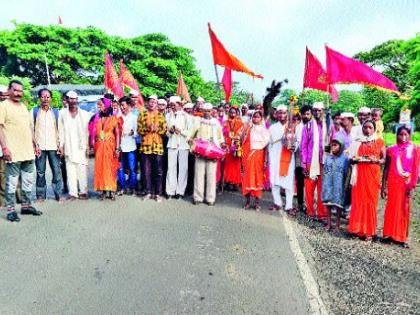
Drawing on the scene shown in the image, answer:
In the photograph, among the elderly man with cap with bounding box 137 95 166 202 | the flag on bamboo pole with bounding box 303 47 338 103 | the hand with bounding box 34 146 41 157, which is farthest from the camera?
the flag on bamboo pole with bounding box 303 47 338 103

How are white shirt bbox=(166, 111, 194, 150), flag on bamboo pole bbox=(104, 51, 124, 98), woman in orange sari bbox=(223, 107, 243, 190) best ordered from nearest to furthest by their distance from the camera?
white shirt bbox=(166, 111, 194, 150), woman in orange sari bbox=(223, 107, 243, 190), flag on bamboo pole bbox=(104, 51, 124, 98)

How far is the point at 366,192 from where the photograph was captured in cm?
596

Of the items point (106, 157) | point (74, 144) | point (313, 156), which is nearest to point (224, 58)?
point (313, 156)

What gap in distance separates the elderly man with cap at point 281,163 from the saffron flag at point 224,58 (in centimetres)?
159

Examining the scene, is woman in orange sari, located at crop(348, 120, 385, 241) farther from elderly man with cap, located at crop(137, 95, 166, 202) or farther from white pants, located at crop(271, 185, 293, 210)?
elderly man with cap, located at crop(137, 95, 166, 202)

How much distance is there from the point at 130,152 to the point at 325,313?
202 inches

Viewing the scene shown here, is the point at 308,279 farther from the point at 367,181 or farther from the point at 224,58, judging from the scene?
the point at 224,58

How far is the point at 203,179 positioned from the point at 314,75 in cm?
326

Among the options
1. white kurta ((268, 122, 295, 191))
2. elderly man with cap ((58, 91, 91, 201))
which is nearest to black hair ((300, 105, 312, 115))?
white kurta ((268, 122, 295, 191))

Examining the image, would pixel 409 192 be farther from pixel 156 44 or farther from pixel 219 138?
pixel 156 44

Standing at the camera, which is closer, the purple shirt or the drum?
the purple shirt

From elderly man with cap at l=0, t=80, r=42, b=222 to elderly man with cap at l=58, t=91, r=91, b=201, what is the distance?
45.6 inches

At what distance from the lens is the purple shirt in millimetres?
7113

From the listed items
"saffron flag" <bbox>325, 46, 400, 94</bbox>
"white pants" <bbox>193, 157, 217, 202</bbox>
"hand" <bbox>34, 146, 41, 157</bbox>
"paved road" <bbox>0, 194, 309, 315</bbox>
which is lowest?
"paved road" <bbox>0, 194, 309, 315</bbox>
